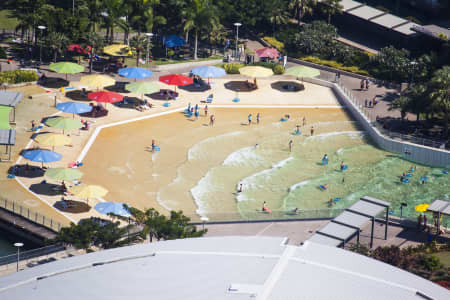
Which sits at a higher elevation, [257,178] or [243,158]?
[243,158]

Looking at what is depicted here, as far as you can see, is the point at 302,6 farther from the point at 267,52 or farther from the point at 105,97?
the point at 105,97

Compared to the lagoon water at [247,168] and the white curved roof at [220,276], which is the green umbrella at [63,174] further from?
the white curved roof at [220,276]

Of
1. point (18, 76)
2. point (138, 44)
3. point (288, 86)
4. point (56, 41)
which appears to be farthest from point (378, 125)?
point (18, 76)

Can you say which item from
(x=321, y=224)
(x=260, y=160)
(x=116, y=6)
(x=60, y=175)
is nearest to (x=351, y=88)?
(x=260, y=160)

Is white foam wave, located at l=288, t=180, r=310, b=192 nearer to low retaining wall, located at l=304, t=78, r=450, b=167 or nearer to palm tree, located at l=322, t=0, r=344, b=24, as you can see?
low retaining wall, located at l=304, t=78, r=450, b=167

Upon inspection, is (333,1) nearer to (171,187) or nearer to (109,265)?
(171,187)

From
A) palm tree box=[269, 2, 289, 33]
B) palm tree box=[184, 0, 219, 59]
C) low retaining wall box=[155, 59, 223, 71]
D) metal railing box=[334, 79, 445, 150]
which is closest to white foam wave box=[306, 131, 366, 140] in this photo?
metal railing box=[334, 79, 445, 150]

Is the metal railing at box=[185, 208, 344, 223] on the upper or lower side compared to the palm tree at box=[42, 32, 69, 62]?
lower
